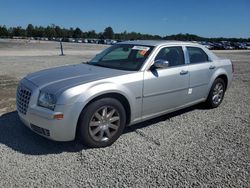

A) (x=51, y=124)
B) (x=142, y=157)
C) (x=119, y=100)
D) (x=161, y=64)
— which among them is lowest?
(x=142, y=157)

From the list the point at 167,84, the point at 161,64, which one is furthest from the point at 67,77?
the point at 167,84

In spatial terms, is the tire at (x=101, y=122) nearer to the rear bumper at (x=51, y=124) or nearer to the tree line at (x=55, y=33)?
the rear bumper at (x=51, y=124)

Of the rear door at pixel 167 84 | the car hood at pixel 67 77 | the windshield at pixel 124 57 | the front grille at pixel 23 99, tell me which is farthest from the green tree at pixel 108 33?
the front grille at pixel 23 99

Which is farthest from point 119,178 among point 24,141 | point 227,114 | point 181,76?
point 227,114

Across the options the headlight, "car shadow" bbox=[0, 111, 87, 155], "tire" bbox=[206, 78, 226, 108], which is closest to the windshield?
the headlight

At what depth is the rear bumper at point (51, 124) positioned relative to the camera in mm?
3305

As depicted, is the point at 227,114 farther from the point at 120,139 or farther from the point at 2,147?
the point at 2,147

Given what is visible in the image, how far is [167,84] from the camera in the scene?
4.37 m

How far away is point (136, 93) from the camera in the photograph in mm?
3938

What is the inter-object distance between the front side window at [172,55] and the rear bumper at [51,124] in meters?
1.95

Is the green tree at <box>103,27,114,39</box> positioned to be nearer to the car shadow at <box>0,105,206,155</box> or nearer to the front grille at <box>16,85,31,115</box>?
the car shadow at <box>0,105,206,155</box>

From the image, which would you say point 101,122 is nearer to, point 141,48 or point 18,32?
point 141,48

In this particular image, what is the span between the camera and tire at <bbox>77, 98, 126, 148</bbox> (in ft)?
11.4

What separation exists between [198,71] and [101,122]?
94.9 inches
